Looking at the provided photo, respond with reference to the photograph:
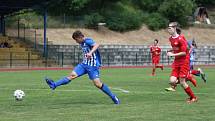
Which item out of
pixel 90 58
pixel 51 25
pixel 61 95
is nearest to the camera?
pixel 90 58

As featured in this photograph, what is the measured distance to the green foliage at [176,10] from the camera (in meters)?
68.7

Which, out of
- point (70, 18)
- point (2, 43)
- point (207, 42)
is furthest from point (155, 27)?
point (2, 43)

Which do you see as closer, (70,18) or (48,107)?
(48,107)

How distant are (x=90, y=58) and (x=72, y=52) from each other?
124 feet

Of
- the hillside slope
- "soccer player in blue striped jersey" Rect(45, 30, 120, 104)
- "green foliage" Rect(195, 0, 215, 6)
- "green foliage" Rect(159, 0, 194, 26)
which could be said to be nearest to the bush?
the hillside slope

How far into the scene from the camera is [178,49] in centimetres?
1603

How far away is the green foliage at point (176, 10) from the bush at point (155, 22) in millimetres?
1536

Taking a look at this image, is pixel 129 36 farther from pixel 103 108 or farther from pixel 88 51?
pixel 103 108

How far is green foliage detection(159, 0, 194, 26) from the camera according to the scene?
68656 millimetres

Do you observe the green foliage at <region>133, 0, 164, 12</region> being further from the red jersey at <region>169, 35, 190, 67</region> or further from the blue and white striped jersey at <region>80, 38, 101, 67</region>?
the blue and white striped jersey at <region>80, 38, 101, 67</region>

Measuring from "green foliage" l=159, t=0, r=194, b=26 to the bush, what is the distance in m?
1.54

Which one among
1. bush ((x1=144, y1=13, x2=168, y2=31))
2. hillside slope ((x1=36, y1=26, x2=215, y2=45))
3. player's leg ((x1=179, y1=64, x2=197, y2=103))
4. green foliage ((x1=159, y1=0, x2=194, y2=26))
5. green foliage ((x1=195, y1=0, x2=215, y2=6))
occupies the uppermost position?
green foliage ((x1=195, y1=0, x2=215, y2=6))

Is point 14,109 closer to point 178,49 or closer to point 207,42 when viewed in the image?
point 178,49

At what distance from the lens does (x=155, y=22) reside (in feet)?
217
